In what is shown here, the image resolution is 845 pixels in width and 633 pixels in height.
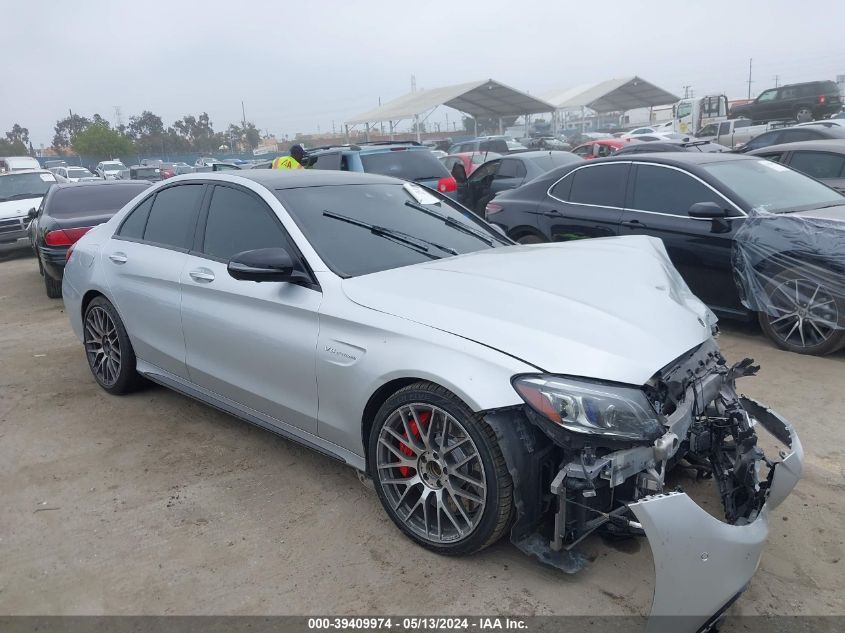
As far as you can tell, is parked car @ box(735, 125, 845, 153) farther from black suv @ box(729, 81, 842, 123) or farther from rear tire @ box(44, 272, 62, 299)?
black suv @ box(729, 81, 842, 123)

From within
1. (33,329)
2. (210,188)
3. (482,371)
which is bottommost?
(33,329)

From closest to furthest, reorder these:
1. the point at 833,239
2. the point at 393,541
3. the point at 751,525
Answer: the point at 751,525
the point at 393,541
the point at 833,239

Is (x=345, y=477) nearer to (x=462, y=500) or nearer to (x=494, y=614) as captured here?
(x=462, y=500)

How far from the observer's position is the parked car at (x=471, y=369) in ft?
8.23

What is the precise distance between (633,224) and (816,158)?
3.25m

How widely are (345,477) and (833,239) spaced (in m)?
3.90

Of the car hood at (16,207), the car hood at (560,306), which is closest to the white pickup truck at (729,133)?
the car hood at (16,207)

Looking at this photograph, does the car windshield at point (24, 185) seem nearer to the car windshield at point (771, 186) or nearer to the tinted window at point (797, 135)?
the car windshield at point (771, 186)

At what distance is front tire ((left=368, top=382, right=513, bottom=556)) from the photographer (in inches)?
105

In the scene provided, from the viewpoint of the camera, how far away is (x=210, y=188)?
13.8ft

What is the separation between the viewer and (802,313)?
5281 millimetres

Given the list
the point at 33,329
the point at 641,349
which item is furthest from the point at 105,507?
the point at 33,329

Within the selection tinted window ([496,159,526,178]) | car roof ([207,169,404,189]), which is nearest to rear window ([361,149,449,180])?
tinted window ([496,159,526,178])

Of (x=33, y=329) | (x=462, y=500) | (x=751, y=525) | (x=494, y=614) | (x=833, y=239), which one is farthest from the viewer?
(x=33, y=329)
